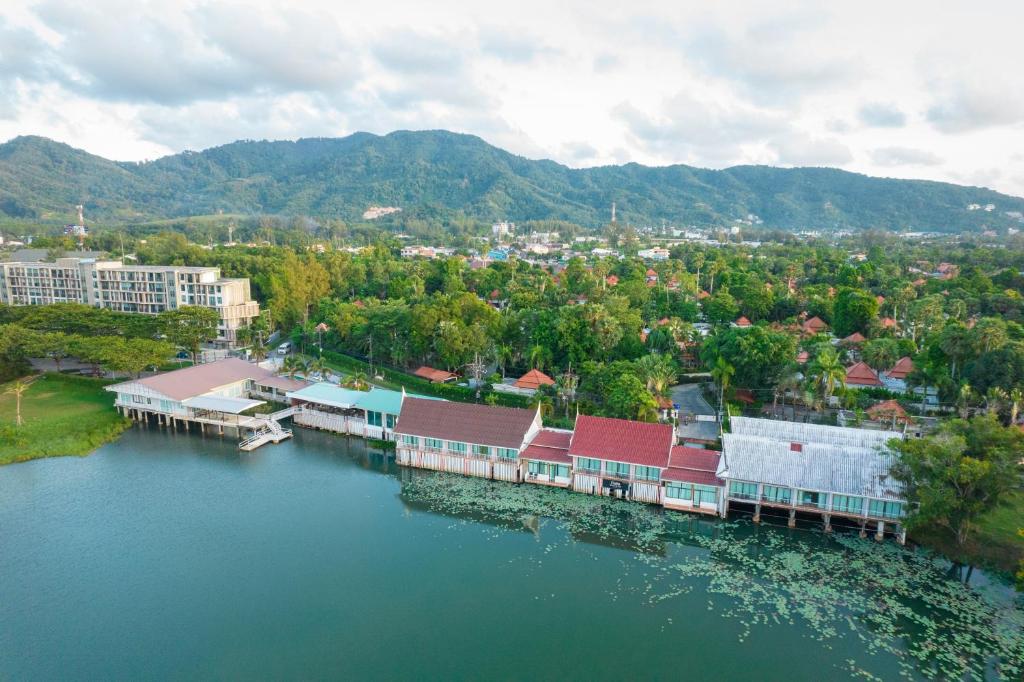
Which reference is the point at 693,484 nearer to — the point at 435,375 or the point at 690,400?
the point at 690,400

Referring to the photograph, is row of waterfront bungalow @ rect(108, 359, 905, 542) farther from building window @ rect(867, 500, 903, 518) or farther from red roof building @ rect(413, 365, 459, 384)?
red roof building @ rect(413, 365, 459, 384)

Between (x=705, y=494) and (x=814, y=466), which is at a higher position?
(x=814, y=466)

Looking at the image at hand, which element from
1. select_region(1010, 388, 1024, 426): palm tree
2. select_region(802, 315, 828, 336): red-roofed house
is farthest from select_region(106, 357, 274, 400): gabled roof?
select_region(802, 315, 828, 336): red-roofed house

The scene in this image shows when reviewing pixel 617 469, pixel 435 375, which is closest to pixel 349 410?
pixel 435 375

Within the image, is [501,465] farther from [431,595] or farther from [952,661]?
[952,661]

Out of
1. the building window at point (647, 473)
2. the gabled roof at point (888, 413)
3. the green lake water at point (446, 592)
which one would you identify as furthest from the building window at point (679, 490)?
the gabled roof at point (888, 413)

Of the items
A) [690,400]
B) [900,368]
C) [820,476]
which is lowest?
[690,400]
